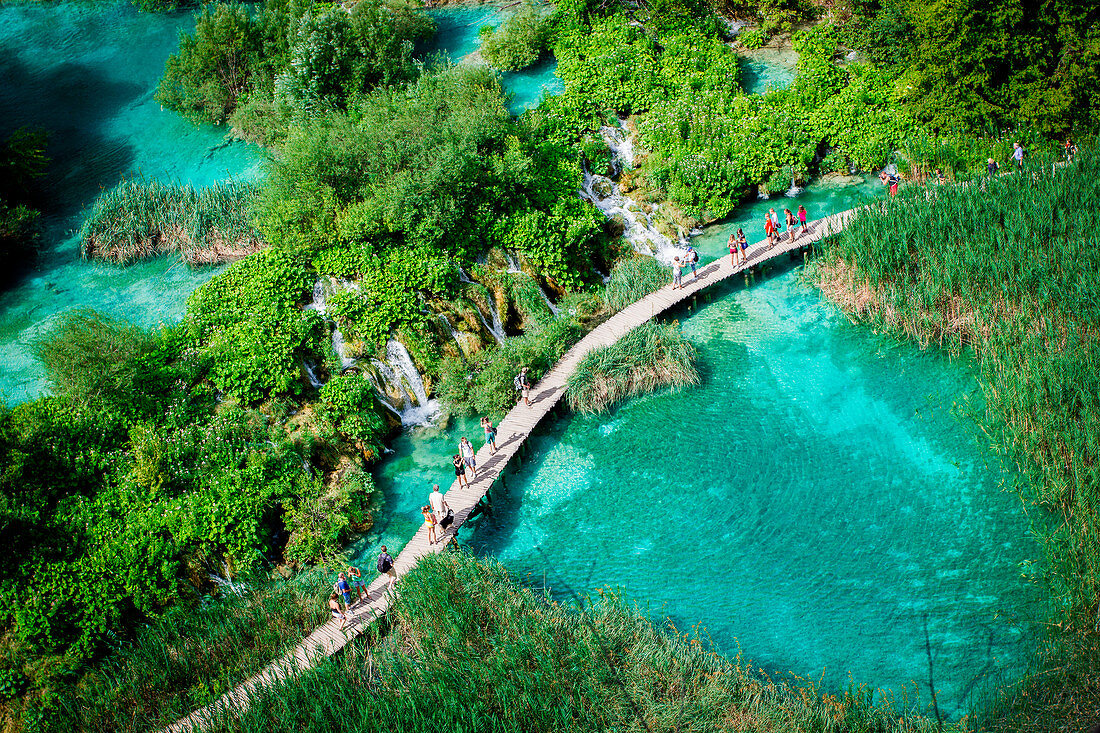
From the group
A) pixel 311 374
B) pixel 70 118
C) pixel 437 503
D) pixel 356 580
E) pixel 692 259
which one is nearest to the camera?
pixel 356 580

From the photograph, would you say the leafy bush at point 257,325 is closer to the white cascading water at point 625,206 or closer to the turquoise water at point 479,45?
the white cascading water at point 625,206

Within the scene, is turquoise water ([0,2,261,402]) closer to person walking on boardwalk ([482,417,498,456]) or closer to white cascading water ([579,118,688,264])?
person walking on boardwalk ([482,417,498,456])

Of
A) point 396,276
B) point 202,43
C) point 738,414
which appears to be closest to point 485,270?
point 396,276

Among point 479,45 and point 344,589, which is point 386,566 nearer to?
point 344,589

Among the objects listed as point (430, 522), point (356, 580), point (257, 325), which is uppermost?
A: point (257, 325)

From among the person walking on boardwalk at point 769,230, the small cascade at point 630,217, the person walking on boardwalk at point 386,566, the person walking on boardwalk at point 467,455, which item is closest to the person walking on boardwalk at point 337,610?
the person walking on boardwalk at point 386,566

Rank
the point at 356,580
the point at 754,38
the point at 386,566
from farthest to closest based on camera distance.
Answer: the point at 754,38 < the point at 356,580 < the point at 386,566

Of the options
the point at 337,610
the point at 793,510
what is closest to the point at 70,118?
the point at 337,610

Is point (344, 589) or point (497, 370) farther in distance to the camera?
point (497, 370)
